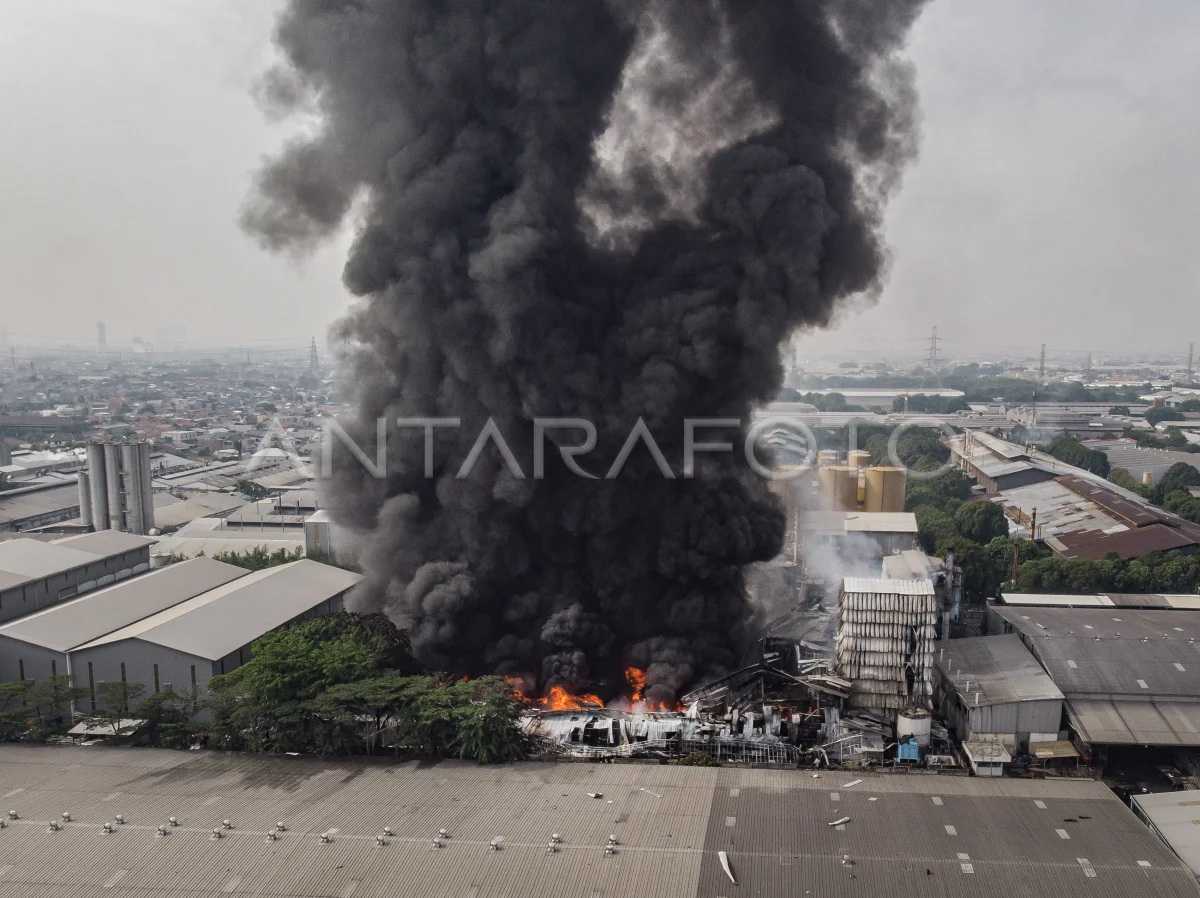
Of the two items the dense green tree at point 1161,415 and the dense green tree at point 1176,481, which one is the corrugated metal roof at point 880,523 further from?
the dense green tree at point 1161,415

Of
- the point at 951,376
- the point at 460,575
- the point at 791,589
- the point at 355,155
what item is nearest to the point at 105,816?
the point at 460,575

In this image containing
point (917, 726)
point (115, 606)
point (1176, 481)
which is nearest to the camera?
Result: point (917, 726)

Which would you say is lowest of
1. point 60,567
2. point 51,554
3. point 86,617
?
point 86,617

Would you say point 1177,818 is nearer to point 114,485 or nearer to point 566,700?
point 566,700

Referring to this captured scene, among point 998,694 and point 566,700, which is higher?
point 998,694

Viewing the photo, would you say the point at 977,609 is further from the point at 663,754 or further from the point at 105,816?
the point at 105,816

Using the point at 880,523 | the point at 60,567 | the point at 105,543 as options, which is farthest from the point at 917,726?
the point at 105,543

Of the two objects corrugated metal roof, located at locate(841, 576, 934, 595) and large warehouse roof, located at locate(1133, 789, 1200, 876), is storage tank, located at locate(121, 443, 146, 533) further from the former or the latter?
large warehouse roof, located at locate(1133, 789, 1200, 876)
